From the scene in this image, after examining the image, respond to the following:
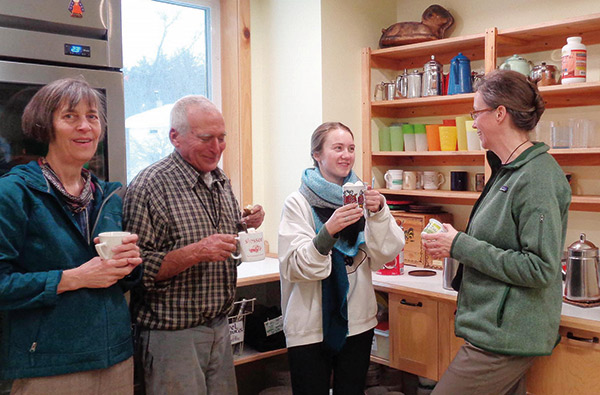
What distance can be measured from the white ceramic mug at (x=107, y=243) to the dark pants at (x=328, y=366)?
878 millimetres

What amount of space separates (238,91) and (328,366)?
1.76 meters

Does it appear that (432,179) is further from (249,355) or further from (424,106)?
(249,355)

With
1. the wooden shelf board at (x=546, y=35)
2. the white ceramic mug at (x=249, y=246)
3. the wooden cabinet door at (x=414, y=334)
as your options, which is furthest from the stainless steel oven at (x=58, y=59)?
the wooden shelf board at (x=546, y=35)

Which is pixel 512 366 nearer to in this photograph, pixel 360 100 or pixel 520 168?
pixel 520 168

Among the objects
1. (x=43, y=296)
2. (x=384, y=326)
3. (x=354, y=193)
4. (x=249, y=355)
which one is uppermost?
(x=354, y=193)

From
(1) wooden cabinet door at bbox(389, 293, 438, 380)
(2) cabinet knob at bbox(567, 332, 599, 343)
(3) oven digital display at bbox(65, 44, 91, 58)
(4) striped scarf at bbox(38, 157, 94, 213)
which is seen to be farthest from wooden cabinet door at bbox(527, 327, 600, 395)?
(3) oven digital display at bbox(65, 44, 91, 58)

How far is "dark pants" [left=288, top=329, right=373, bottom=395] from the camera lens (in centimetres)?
211

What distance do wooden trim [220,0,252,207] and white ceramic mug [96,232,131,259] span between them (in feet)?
5.93

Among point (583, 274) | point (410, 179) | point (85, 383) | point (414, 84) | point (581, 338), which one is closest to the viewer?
point (85, 383)

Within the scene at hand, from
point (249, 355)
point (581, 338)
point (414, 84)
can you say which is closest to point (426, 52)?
point (414, 84)

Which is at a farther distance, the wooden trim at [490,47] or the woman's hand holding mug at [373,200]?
the wooden trim at [490,47]

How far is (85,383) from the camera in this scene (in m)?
1.56

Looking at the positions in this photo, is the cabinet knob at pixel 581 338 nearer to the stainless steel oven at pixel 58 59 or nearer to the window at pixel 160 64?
the stainless steel oven at pixel 58 59

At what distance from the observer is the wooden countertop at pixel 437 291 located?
6.84ft
